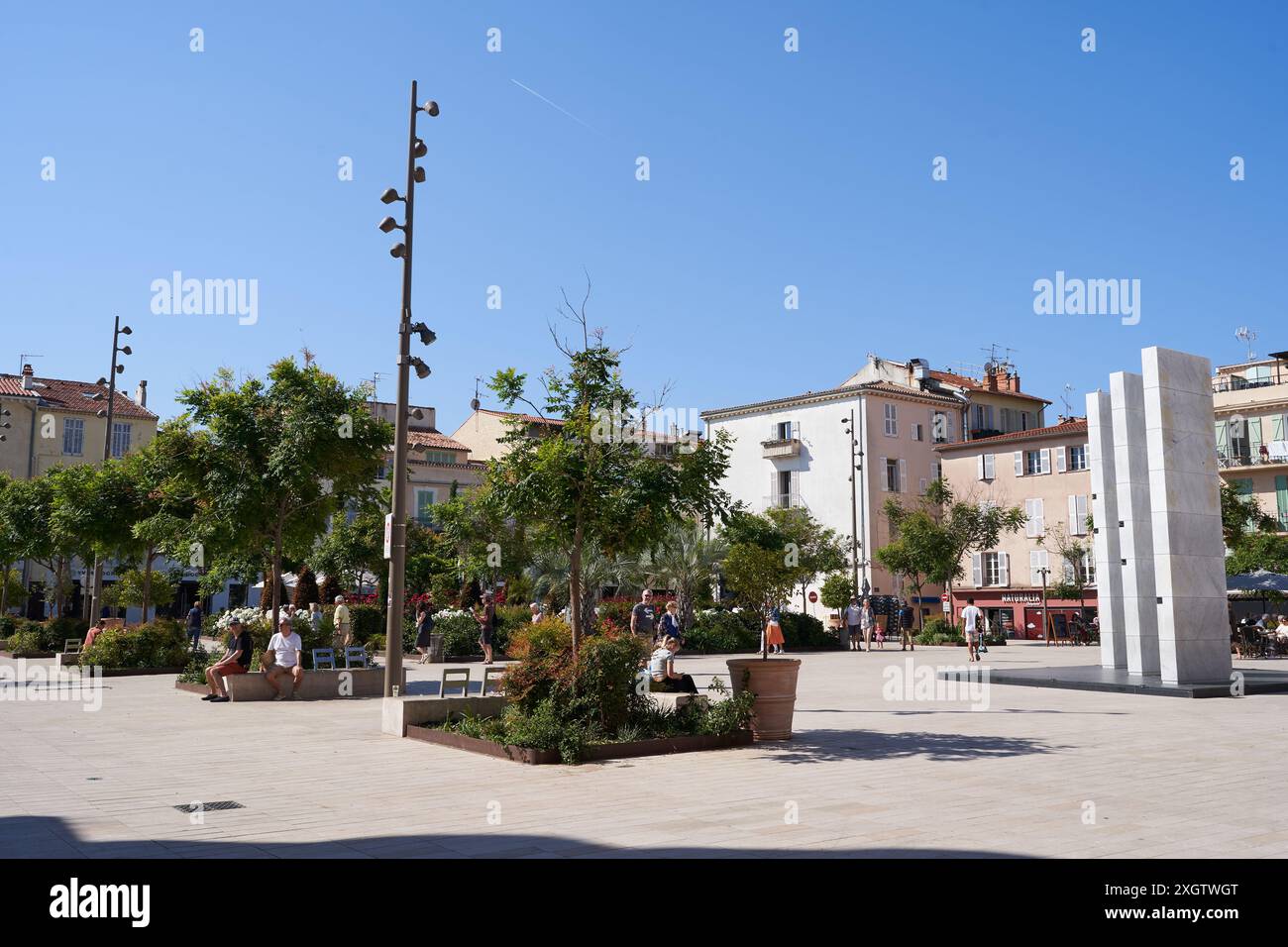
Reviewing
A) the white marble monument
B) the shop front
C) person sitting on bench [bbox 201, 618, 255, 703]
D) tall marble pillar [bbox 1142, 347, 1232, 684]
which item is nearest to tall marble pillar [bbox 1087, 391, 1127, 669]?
the white marble monument

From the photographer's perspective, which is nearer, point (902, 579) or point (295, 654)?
point (295, 654)

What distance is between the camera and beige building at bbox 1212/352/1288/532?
50.3 metres

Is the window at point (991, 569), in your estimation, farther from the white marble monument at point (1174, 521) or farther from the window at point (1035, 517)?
the white marble monument at point (1174, 521)

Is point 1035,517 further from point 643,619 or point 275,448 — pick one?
point 275,448

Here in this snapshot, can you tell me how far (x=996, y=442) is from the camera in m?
58.2

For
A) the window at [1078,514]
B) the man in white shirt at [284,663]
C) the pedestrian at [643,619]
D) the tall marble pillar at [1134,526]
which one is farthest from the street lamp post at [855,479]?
the man in white shirt at [284,663]

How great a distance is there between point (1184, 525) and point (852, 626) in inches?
874

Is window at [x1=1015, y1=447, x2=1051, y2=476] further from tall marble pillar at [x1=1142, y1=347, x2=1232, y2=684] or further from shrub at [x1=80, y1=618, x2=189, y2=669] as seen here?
shrub at [x1=80, y1=618, x2=189, y2=669]

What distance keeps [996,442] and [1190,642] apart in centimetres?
4090

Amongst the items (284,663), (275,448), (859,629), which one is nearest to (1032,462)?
(859,629)

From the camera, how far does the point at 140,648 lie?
79.0ft

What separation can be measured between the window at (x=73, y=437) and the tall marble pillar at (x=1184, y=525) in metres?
56.1
